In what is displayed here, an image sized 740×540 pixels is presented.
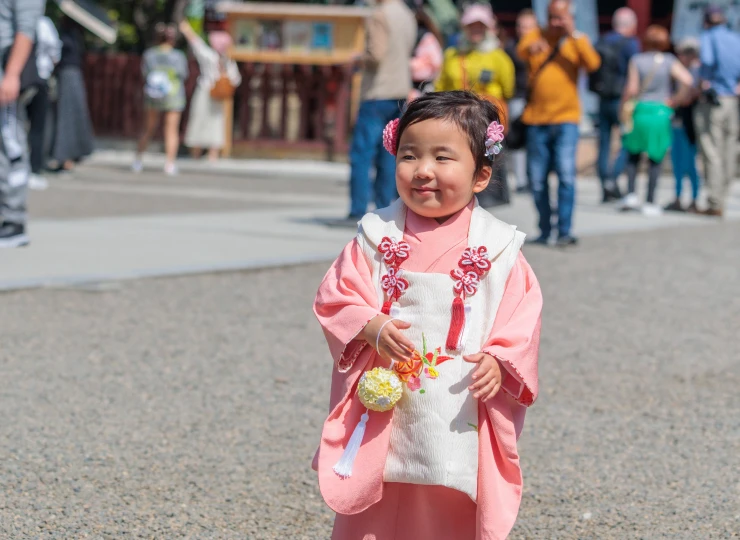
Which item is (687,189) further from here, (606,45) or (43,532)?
(43,532)

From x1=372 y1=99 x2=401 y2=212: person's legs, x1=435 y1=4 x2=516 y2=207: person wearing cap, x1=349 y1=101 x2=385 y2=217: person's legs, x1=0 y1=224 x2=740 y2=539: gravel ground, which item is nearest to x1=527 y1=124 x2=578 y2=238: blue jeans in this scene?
x1=435 y1=4 x2=516 y2=207: person wearing cap

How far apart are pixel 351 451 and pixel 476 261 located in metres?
0.45

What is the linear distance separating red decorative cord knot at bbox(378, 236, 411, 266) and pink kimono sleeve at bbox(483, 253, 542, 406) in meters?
0.22

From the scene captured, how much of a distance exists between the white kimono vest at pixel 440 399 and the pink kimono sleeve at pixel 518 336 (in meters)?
0.03

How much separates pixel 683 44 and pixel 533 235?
4.90 m

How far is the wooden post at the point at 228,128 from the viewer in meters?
19.2

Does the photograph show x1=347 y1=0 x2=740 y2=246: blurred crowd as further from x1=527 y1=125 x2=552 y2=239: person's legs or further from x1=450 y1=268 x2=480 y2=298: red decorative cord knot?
x1=450 y1=268 x2=480 y2=298: red decorative cord knot

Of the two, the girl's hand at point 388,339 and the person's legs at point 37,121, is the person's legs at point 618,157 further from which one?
the girl's hand at point 388,339

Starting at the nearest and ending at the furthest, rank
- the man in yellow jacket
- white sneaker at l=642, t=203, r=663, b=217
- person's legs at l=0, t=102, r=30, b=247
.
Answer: person's legs at l=0, t=102, r=30, b=247 < the man in yellow jacket < white sneaker at l=642, t=203, r=663, b=217

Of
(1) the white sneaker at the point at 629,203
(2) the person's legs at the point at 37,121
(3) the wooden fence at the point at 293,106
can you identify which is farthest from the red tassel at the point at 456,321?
(3) the wooden fence at the point at 293,106

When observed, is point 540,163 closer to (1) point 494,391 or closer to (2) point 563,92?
(2) point 563,92

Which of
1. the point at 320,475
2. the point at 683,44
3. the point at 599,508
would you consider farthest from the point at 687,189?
the point at 320,475

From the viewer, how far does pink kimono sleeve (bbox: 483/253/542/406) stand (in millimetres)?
2656

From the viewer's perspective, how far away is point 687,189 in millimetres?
17094
